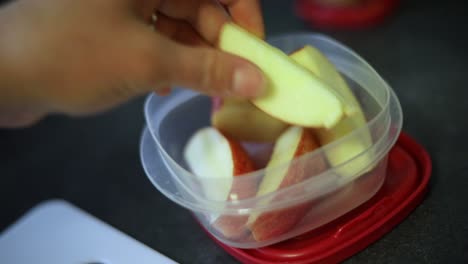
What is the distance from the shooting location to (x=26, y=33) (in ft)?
1.48

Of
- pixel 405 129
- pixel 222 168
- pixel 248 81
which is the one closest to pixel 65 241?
pixel 222 168

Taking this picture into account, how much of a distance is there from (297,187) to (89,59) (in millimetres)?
218

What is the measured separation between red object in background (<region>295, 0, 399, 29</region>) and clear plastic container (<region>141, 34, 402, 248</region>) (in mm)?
305

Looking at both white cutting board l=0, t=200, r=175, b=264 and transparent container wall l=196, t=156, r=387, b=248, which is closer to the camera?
transparent container wall l=196, t=156, r=387, b=248

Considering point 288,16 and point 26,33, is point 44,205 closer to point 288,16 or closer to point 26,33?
point 26,33

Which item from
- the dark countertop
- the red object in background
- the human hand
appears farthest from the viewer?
the red object in background

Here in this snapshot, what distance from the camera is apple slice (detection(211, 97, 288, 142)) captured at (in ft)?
2.02

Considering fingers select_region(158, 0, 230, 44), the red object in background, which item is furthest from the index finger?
the red object in background

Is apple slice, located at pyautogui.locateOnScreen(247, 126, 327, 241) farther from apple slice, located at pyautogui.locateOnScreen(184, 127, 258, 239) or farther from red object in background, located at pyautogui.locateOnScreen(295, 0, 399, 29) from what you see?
red object in background, located at pyautogui.locateOnScreen(295, 0, 399, 29)

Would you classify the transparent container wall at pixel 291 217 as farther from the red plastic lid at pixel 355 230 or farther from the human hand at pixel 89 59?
the human hand at pixel 89 59

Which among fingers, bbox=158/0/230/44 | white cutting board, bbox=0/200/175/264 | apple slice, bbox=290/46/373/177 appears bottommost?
white cutting board, bbox=0/200/175/264

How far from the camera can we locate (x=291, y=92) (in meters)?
0.51

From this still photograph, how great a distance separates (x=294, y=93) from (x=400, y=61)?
1.25ft

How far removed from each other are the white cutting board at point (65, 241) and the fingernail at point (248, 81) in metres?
0.22
